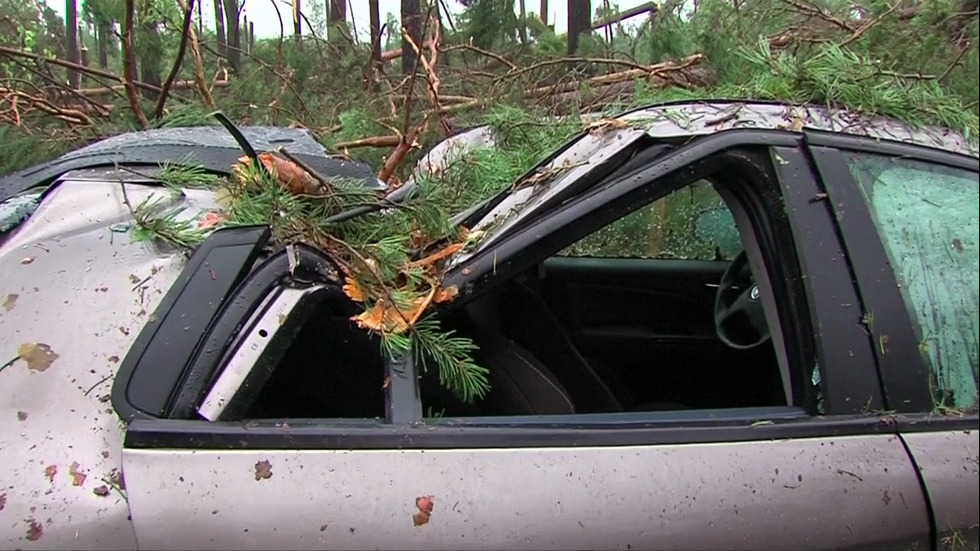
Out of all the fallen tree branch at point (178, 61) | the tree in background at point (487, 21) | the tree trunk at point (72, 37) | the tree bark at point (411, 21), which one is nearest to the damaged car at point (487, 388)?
the fallen tree branch at point (178, 61)

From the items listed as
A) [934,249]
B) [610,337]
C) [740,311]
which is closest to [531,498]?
[934,249]

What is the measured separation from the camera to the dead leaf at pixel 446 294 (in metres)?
1.69

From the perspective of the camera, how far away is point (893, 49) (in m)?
2.37

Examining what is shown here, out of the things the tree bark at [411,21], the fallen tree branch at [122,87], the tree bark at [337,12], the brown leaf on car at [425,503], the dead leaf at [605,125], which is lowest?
the brown leaf on car at [425,503]

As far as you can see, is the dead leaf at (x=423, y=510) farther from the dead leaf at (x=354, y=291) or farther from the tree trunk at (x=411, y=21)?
the tree trunk at (x=411, y=21)

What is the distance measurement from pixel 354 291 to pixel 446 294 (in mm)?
210

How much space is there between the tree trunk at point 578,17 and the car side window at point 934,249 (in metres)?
5.11

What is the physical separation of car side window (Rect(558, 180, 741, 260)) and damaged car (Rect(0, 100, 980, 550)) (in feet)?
3.24

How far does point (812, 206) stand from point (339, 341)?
1.16 meters

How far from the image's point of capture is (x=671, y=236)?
326cm

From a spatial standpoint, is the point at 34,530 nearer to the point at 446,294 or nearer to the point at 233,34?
the point at 446,294

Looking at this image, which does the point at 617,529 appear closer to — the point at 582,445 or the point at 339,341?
the point at 582,445

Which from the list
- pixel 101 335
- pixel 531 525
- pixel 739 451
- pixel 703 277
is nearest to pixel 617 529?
pixel 531 525

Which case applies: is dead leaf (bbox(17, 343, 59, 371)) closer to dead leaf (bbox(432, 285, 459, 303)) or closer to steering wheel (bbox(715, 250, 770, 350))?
dead leaf (bbox(432, 285, 459, 303))
